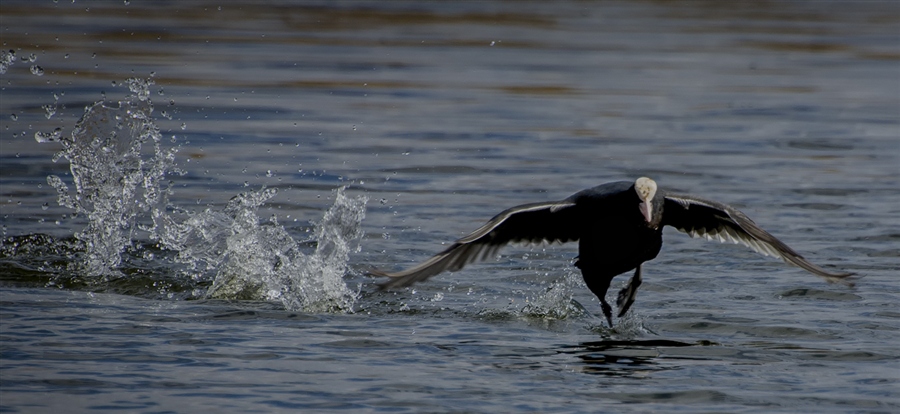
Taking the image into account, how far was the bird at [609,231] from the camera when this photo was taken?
A: 6168 millimetres

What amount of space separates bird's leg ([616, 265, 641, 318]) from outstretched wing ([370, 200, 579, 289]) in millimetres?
362

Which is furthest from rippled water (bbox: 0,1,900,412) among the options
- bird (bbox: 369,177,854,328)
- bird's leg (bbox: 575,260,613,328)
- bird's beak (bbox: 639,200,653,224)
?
bird's beak (bbox: 639,200,653,224)

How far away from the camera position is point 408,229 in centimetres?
891

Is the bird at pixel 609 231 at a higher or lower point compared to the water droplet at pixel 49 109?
lower

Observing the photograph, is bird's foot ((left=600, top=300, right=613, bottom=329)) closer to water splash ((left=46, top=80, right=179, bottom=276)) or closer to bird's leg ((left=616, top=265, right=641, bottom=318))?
bird's leg ((left=616, top=265, right=641, bottom=318))

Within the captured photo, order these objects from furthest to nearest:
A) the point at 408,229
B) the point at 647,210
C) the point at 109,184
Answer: the point at 408,229
the point at 109,184
the point at 647,210

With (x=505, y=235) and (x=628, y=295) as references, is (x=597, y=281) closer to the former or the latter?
(x=628, y=295)

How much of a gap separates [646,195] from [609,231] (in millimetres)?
325

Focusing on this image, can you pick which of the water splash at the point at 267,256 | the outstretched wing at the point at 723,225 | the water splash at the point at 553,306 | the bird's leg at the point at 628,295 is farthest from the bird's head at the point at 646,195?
the water splash at the point at 267,256

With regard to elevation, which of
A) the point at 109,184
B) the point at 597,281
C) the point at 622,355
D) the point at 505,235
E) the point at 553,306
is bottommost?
the point at 622,355

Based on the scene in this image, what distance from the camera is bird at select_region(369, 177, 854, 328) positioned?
6.17 meters

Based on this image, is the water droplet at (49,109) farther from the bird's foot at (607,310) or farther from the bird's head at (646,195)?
the bird's head at (646,195)

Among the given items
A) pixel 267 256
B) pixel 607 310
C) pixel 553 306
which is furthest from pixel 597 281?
pixel 267 256

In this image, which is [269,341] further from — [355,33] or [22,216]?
[355,33]
